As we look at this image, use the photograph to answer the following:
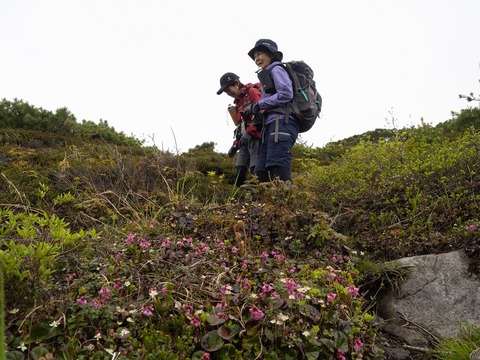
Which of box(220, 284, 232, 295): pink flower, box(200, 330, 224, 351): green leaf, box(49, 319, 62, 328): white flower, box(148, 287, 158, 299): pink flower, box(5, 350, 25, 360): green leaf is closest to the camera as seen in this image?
box(5, 350, 25, 360): green leaf

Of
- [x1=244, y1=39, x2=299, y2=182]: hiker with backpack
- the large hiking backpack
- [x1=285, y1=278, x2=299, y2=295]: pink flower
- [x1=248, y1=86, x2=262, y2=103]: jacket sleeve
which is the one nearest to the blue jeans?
[x1=244, y1=39, x2=299, y2=182]: hiker with backpack

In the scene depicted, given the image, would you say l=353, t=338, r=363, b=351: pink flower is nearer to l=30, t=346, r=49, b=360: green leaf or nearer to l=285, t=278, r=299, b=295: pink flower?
l=285, t=278, r=299, b=295: pink flower

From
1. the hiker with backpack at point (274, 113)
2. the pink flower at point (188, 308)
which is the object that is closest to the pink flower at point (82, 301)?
the pink flower at point (188, 308)

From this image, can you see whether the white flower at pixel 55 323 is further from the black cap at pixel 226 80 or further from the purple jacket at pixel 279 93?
the black cap at pixel 226 80

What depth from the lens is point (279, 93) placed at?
16.0 ft

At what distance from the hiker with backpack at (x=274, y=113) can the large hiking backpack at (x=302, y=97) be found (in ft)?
0.27

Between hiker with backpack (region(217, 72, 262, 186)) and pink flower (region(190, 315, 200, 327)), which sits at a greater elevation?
hiker with backpack (region(217, 72, 262, 186))

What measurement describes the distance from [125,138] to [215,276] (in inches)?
427

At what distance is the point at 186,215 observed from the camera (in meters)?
3.97

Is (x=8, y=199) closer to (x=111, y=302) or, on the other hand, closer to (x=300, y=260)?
(x=111, y=302)

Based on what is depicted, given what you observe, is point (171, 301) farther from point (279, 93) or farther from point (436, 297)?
point (279, 93)

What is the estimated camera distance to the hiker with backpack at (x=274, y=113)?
4895 mm

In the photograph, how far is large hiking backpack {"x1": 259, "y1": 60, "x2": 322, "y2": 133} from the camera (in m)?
5.05

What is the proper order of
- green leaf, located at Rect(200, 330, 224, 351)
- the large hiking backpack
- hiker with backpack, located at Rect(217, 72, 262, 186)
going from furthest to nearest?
hiker with backpack, located at Rect(217, 72, 262, 186)
the large hiking backpack
green leaf, located at Rect(200, 330, 224, 351)
